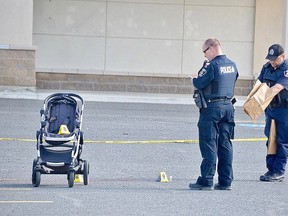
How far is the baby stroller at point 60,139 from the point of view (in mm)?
12312

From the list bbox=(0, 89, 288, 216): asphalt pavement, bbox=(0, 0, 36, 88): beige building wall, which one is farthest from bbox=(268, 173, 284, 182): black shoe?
bbox=(0, 0, 36, 88): beige building wall

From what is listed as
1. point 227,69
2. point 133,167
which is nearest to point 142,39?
point 133,167

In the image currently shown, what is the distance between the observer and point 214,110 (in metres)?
12.6

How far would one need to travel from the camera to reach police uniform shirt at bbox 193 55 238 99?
12508mm

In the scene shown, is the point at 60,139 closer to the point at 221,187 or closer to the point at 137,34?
the point at 221,187

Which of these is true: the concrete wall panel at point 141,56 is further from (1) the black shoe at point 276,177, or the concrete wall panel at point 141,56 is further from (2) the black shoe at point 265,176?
(1) the black shoe at point 276,177

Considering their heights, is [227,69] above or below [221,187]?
above

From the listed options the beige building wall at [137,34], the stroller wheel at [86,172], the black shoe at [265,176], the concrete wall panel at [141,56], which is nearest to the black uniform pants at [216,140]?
the black shoe at [265,176]

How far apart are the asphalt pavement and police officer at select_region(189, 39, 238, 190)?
0.90 feet

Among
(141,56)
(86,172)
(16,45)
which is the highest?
(16,45)

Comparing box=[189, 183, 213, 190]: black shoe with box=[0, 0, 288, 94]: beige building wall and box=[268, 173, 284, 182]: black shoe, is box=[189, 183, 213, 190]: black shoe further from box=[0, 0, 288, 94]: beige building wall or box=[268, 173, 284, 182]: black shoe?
box=[0, 0, 288, 94]: beige building wall

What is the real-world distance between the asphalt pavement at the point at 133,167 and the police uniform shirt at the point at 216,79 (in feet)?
4.31

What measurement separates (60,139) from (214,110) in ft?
6.73

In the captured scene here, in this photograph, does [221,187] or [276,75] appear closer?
[221,187]
